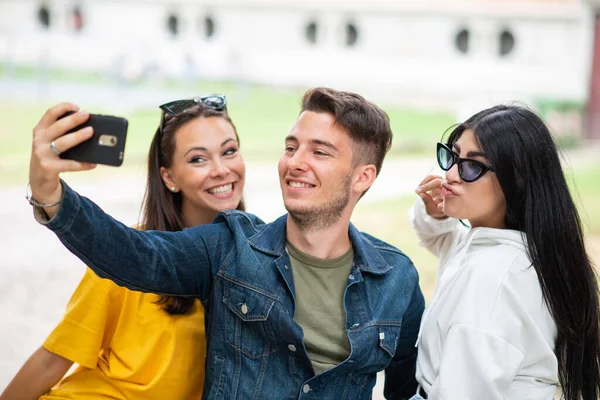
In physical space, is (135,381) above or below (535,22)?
Result: below

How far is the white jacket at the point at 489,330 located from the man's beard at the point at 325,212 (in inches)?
12.3

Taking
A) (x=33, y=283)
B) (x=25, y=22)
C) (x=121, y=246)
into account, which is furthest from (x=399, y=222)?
(x=25, y=22)

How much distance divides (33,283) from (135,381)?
421 cm

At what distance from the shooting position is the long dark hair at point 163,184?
223 centimetres

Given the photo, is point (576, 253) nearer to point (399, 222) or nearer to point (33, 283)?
point (33, 283)

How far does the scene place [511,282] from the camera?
1815 mm

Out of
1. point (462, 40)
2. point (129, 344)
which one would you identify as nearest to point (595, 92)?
point (462, 40)

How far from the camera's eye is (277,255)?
1868 mm

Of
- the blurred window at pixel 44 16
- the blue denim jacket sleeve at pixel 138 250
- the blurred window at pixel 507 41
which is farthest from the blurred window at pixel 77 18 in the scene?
the blue denim jacket sleeve at pixel 138 250

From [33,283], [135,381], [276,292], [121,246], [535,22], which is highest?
[535,22]

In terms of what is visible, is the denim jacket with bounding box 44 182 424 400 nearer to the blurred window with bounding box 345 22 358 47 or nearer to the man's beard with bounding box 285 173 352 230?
the man's beard with bounding box 285 173 352 230

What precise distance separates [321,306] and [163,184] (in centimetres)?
68

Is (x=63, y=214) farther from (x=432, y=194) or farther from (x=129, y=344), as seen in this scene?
(x=432, y=194)

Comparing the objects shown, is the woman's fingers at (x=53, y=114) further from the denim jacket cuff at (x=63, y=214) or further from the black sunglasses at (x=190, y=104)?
the black sunglasses at (x=190, y=104)
